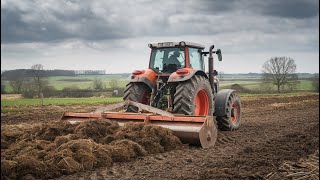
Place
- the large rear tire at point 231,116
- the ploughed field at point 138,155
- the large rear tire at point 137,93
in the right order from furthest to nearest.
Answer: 1. the large rear tire at point 231,116
2. the large rear tire at point 137,93
3. the ploughed field at point 138,155

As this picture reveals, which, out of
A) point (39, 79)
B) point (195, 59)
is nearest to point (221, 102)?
point (195, 59)

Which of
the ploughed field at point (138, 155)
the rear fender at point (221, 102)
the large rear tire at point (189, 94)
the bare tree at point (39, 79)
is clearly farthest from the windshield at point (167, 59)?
the bare tree at point (39, 79)

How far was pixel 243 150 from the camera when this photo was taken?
24.2ft

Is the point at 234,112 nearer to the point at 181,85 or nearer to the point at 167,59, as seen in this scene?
the point at 167,59

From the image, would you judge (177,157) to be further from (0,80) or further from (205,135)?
(0,80)

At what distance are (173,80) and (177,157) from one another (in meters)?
2.32

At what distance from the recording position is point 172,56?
9727mm

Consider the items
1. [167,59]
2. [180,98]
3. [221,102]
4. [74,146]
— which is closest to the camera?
[74,146]

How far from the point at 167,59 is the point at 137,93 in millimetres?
1215

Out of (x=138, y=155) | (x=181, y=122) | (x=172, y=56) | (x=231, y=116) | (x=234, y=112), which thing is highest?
(x=172, y=56)

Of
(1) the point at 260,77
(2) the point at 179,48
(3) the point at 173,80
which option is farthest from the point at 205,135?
(1) the point at 260,77

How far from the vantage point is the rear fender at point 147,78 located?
30.6 feet

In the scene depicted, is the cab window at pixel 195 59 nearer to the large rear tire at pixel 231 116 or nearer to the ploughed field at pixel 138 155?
the large rear tire at pixel 231 116

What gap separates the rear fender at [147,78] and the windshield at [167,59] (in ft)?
0.97
